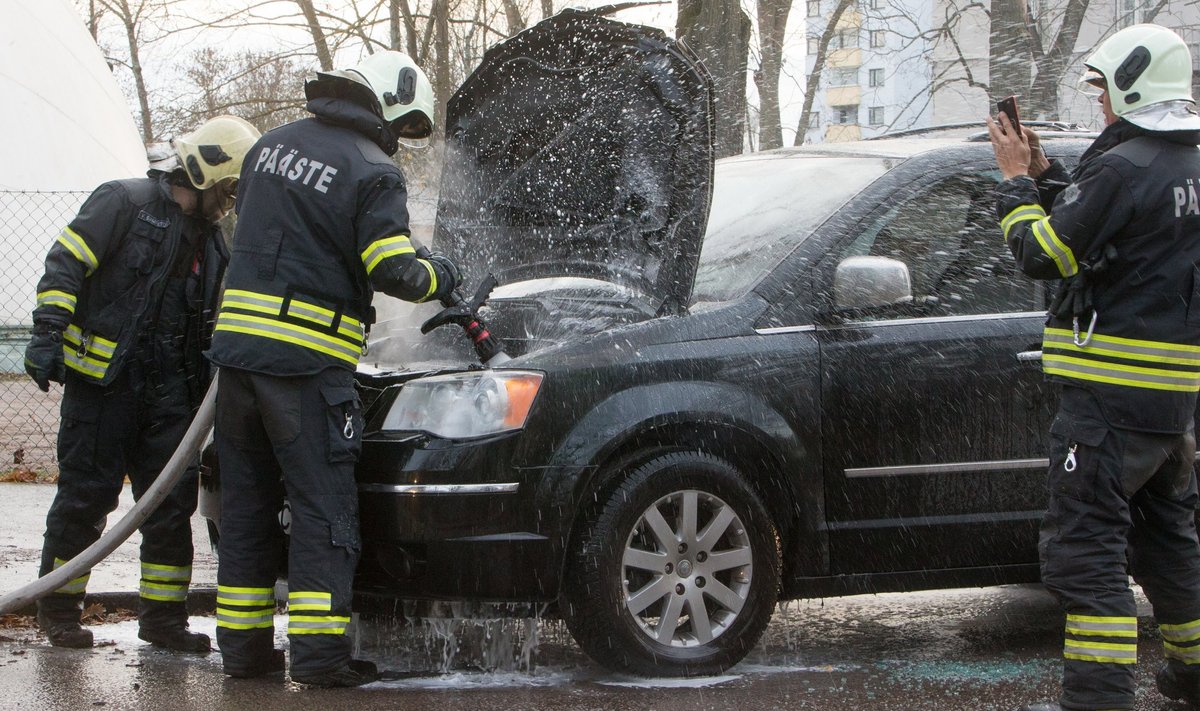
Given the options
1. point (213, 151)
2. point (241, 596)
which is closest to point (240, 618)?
point (241, 596)

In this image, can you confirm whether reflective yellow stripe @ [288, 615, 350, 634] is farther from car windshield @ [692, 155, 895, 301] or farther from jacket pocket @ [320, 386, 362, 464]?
car windshield @ [692, 155, 895, 301]

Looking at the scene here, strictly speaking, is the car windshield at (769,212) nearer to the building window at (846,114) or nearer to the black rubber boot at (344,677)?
the black rubber boot at (344,677)

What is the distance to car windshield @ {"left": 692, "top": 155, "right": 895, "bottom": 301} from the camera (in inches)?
182

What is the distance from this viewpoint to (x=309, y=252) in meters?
4.14

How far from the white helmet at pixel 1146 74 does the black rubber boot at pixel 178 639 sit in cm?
Result: 352

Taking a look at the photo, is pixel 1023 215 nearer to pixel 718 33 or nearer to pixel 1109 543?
pixel 1109 543

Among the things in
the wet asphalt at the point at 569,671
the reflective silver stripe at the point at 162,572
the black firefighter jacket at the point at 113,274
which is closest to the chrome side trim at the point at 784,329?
the wet asphalt at the point at 569,671

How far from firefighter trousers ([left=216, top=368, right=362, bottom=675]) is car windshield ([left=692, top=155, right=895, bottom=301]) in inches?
52.9

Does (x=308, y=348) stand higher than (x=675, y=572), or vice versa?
(x=308, y=348)

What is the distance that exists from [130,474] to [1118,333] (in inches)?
135

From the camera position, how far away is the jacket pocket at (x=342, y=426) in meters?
4.06

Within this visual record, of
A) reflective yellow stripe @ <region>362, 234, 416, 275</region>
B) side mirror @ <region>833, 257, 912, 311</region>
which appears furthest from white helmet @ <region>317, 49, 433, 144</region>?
side mirror @ <region>833, 257, 912, 311</region>

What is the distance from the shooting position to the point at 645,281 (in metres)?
4.73

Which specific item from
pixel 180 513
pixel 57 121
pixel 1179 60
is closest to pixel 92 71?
pixel 57 121
